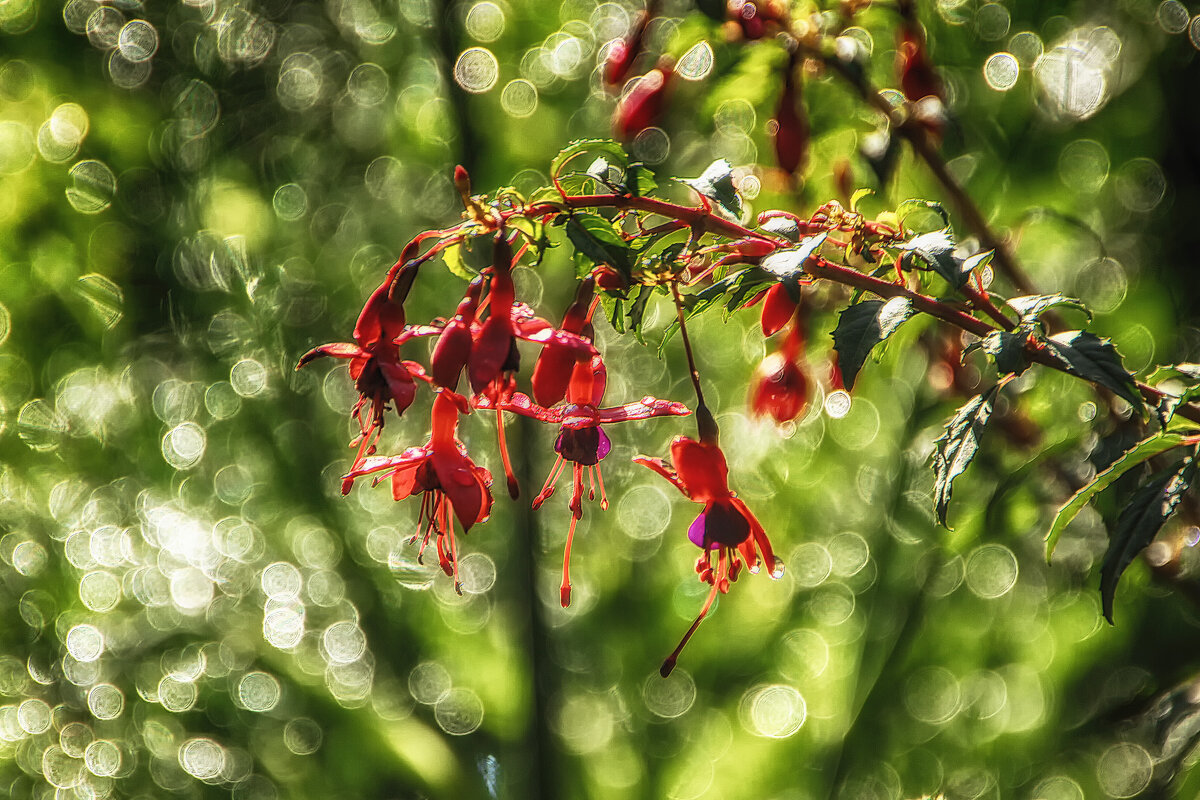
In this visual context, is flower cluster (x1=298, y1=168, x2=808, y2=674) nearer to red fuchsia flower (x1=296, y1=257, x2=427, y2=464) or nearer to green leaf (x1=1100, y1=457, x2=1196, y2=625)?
red fuchsia flower (x1=296, y1=257, x2=427, y2=464)

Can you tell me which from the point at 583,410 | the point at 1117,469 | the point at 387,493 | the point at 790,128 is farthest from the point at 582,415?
the point at 387,493

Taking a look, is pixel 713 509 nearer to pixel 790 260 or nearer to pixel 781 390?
pixel 790 260

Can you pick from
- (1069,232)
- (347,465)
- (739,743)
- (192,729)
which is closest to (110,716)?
(192,729)

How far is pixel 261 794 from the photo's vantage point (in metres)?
1.26

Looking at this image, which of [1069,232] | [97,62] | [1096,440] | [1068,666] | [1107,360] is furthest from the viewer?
[97,62]

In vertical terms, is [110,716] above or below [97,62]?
below

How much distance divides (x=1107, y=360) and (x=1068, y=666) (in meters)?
0.85

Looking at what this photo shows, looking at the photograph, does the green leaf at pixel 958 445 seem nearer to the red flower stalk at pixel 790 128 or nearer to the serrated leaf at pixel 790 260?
the serrated leaf at pixel 790 260

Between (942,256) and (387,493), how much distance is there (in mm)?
1119

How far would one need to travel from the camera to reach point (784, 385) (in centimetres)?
68

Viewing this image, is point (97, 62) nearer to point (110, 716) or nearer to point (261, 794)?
point (110, 716)

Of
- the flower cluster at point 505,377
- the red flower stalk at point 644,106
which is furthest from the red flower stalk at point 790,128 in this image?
the flower cluster at point 505,377

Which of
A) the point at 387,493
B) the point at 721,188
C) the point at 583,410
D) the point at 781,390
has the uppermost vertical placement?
the point at 721,188

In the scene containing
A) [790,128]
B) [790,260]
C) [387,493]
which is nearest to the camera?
[790,260]
